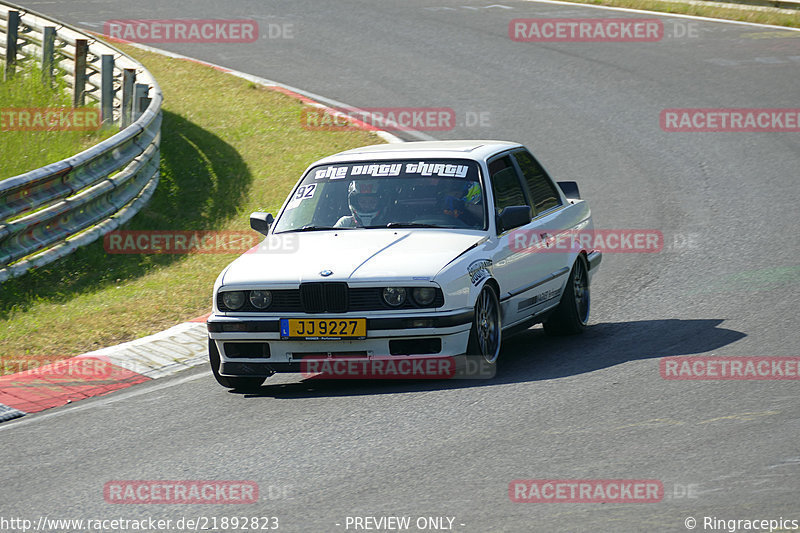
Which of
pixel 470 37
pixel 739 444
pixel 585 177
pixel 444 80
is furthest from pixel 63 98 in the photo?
pixel 739 444

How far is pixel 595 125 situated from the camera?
58.0 ft

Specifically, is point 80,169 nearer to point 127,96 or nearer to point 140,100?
point 140,100

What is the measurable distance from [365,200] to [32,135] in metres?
7.55

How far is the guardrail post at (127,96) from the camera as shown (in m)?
15.6

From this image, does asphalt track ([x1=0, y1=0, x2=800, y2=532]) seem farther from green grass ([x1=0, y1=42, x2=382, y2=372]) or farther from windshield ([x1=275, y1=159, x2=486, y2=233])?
green grass ([x1=0, y1=42, x2=382, y2=372])

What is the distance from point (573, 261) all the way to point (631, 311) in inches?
30.8

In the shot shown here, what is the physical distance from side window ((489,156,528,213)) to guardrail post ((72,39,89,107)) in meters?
9.55

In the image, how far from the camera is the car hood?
7.71 meters

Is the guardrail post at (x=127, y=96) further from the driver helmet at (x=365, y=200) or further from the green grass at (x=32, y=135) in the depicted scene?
the driver helmet at (x=365, y=200)

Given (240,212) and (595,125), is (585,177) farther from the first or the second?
(240,212)

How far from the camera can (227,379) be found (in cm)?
809

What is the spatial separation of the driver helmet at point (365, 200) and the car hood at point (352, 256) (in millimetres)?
185
